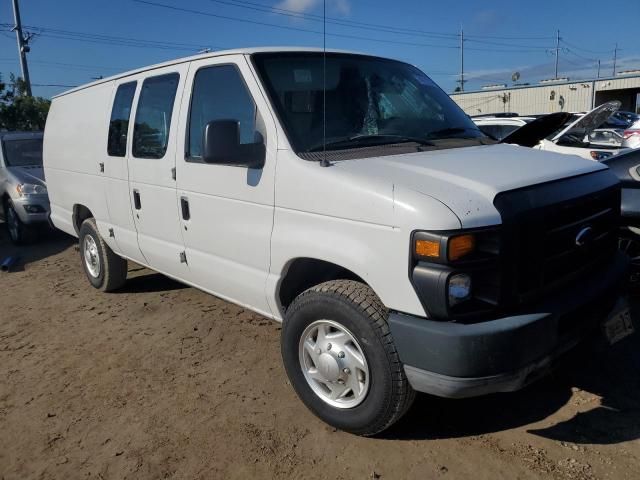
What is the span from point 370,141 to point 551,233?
1.18 m

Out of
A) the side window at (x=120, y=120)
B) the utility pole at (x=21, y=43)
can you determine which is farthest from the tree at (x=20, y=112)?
the side window at (x=120, y=120)

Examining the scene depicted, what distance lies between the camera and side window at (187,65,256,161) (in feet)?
11.0

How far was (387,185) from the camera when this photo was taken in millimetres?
2584

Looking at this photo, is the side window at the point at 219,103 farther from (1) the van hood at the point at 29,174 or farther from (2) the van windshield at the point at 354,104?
(1) the van hood at the point at 29,174

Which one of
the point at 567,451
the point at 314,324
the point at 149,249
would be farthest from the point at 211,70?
the point at 567,451

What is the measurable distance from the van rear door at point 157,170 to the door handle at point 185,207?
0.08 m

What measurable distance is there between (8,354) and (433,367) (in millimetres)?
3582

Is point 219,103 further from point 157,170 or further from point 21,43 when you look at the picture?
point 21,43

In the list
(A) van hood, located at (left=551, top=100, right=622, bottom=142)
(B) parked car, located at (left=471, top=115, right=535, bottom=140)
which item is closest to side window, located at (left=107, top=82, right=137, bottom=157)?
(A) van hood, located at (left=551, top=100, right=622, bottom=142)

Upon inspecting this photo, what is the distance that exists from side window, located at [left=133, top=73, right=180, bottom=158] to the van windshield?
0.98 meters

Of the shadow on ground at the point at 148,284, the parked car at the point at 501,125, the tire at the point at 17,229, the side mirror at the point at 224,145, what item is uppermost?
the parked car at the point at 501,125

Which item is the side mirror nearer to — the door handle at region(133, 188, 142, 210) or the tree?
the door handle at region(133, 188, 142, 210)

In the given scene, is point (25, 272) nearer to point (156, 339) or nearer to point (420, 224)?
point (156, 339)

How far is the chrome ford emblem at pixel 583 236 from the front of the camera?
2808 millimetres
